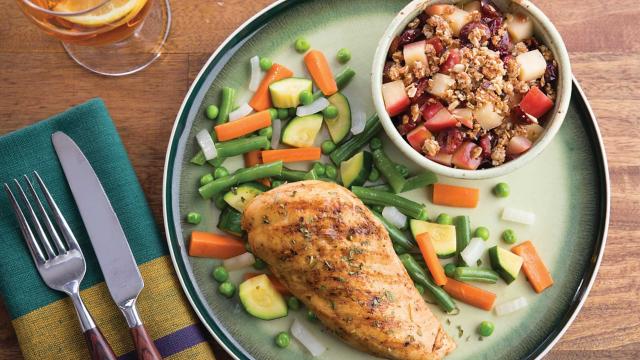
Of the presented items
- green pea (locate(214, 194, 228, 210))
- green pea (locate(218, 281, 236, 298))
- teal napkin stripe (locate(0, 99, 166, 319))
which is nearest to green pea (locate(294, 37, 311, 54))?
green pea (locate(214, 194, 228, 210))

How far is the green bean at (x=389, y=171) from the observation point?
13.0 ft

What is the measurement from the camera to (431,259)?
3947 millimetres

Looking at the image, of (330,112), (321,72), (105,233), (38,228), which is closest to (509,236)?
(330,112)

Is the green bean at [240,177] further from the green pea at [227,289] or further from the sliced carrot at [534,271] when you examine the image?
the sliced carrot at [534,271]

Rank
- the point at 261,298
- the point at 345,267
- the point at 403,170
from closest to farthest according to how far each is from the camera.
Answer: the point at 345,267
the point at 261,298
the point at 403,170

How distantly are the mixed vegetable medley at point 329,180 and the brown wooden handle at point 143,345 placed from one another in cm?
52

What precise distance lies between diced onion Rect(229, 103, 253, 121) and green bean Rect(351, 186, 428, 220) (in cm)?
82

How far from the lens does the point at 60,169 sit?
156 inches

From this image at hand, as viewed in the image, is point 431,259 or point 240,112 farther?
point 240,112

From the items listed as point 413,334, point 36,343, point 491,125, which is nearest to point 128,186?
point 36,343

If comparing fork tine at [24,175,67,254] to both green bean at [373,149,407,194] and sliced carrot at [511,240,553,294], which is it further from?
sliced carrot at [511,240,553,294]

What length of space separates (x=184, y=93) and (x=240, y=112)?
0.48 meters

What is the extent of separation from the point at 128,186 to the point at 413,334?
6.32 feet

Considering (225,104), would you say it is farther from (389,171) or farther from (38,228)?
(38,228)
